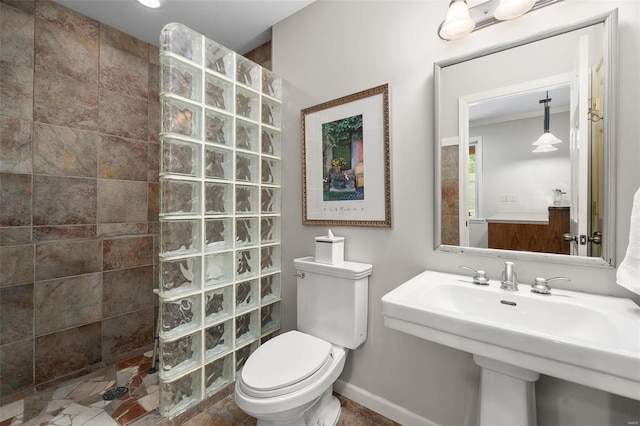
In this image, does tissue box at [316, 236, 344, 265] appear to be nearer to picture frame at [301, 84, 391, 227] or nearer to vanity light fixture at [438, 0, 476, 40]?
picture frame at [301, 84, 391, 227]

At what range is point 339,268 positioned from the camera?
4.99 ft

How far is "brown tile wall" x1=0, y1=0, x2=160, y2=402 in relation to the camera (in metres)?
1.66

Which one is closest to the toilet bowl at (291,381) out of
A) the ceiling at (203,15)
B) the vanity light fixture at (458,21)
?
the vanity light fixture at (458,21)

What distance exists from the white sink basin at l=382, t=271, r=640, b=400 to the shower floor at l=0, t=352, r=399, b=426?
85 centimetres

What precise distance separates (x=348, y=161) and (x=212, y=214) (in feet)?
2.74

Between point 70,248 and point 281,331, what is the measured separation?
151 cm

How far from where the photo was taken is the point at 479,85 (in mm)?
1283

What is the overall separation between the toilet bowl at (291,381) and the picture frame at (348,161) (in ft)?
2.33

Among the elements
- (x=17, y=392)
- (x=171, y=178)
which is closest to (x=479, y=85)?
(x=171, y=178)

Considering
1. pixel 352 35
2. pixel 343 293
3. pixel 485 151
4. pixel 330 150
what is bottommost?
pixel 343 293

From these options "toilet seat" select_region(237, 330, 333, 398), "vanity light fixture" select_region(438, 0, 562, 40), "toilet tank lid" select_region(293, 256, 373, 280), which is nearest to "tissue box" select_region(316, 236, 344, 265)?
"toilet tank lid" select_region(293, 256, 373, 280)

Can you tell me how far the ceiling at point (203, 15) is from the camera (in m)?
1.80

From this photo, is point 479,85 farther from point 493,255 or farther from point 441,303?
point 441,303

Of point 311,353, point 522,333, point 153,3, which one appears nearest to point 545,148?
point 522,333
